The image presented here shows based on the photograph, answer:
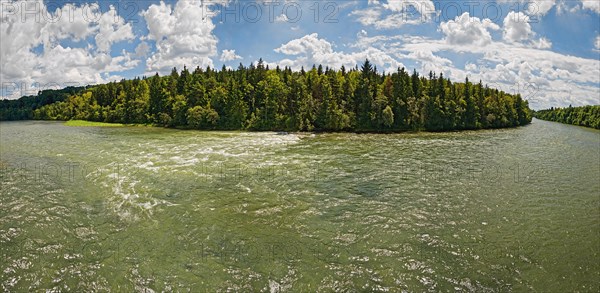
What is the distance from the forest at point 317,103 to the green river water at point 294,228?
53195mm

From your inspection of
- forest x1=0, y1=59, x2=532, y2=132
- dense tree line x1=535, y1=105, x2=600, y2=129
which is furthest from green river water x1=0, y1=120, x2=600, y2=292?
dense tree line x1=535, y1=105, x2=600, y2=129

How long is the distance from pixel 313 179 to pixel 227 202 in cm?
1001

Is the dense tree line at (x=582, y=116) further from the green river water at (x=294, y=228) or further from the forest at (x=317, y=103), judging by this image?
the green river water at (x=294, y=228)

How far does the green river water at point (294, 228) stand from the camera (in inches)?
559

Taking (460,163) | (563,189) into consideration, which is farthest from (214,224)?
(460,163)

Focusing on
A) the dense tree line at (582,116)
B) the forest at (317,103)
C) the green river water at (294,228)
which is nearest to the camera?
the green river water at (294,228)

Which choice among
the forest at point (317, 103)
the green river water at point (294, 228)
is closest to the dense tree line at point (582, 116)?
the forest at point (317, 103)

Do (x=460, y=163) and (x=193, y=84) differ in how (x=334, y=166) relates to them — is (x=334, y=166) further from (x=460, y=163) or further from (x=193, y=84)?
(x=193, y=84)

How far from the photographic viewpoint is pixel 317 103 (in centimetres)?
8988

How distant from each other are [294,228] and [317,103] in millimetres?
72623

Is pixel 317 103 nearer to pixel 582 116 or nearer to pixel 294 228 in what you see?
pixel 294 228

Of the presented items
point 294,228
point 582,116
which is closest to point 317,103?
point 294,228

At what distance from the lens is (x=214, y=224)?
19.8m

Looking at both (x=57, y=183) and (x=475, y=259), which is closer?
(x=475, y=259)
